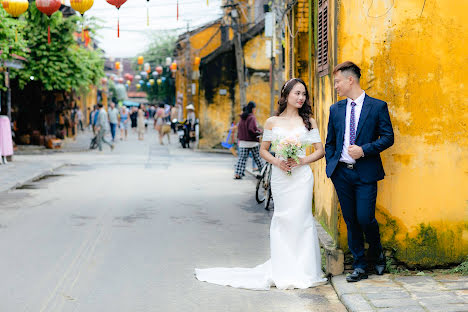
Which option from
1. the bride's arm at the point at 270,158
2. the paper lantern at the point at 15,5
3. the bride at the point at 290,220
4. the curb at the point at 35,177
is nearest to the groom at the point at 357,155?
the bride at the point at 290,220

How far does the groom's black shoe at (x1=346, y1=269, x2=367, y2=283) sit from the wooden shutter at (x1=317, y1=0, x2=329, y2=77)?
8.04ft

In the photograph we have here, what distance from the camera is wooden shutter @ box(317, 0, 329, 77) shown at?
7.75 m

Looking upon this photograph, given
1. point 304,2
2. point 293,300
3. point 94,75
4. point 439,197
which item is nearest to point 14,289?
point 293,300

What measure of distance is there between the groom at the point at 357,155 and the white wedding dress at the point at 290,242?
1.13 feet

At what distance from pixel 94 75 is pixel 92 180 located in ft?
51.6

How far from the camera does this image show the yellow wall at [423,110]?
6.52 m

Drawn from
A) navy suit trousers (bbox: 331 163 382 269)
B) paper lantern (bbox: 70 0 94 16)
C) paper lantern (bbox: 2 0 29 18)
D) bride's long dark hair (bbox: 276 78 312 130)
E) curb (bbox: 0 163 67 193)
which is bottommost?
curb (bbox: 0 163 67 193)

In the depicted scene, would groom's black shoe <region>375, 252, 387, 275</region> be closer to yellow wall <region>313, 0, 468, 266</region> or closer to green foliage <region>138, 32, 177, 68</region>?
yellow wall <region>313, 0, 468, 266</region>

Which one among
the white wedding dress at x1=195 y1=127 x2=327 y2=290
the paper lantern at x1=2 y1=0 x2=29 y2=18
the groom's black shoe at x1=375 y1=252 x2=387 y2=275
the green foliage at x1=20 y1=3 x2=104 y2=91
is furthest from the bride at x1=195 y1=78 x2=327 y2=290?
the green foliage at x1=20 y1=3 x2=104 y2=91

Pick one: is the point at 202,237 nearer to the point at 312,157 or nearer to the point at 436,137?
the point at 312,157

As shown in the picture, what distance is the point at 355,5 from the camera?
21.7 ft

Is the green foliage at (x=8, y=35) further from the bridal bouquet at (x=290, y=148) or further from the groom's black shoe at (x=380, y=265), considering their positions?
the groom's black shoe at (x=380, y=265)

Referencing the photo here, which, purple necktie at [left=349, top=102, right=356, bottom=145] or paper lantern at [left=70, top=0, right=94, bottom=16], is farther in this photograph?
paper lantern at [left=70, top=0, right=94, bottom=16]

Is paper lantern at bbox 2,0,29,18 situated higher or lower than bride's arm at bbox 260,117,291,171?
higher
